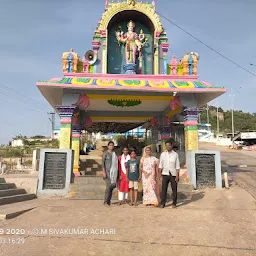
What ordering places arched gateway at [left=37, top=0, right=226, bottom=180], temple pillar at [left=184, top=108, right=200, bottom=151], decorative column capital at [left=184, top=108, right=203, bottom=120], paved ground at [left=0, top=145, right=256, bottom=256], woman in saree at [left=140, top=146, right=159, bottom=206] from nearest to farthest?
paved ground at [left=0, top=145, right=256, bottom=256] < woman in saree at [left=140, top=146, right=159, bottom=206] < arched gateway at [left=37, top=0, right=226, bottom=180] < temple pillar at [left=184, top=108, right=200, bottom=151] < decorative column capital at [left=184, top=108, right=203, bottom=120]

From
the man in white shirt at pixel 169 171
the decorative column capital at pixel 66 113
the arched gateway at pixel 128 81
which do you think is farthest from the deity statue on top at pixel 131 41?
the man in white shirt at pixel 169 171

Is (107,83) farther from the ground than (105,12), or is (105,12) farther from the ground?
(105,12)

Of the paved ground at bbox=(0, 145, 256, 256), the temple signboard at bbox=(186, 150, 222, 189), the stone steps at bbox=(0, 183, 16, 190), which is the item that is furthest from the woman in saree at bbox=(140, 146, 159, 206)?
the stone steps at bbox=(0, 183, 16, 190)

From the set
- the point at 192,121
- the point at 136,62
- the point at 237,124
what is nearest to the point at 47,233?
the point at 192,121

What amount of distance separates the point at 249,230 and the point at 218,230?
0.55m

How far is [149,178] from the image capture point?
5.82 metres

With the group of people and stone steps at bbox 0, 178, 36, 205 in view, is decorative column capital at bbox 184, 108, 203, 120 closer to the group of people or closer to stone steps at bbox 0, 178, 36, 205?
the group of people

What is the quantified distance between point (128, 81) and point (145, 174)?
4075 millimetres

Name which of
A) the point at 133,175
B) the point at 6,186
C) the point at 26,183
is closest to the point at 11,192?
the point at 6,186

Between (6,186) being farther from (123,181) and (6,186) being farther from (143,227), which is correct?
(143,227)

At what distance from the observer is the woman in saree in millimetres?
5762

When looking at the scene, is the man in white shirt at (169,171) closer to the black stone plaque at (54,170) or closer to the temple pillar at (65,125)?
the black stone plaque at (54,170)

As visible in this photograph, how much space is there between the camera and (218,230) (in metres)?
4.02

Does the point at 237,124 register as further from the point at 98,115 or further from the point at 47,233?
the point at 47,233
